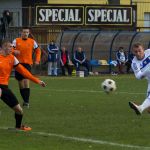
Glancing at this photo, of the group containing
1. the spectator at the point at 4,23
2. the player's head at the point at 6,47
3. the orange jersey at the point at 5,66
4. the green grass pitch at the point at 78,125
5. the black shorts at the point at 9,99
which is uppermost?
the spectator at the point at 4,23

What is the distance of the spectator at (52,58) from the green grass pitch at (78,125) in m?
18.1

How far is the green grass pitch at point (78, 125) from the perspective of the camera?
12031mm

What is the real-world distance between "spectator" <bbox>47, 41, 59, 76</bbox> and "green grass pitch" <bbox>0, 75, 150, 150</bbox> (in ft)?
59.4

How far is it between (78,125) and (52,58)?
2651 centimetres

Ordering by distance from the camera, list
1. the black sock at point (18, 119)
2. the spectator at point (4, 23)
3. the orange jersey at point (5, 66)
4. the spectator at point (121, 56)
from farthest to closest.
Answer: the spectator at point (4, 23) < the spectator at point (121, 56) < the orange jersey at point (5, 66) < the black sock at point (18, 119)

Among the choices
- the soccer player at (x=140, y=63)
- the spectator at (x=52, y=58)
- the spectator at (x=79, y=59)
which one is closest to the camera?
the soccer player at (x=140, y=63)

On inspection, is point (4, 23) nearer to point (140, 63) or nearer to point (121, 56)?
point (121, 56)

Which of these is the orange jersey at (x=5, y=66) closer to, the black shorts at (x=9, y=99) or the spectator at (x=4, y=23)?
the black shorts at (x=9, y=99)

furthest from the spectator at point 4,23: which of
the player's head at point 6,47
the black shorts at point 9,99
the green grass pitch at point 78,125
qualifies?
the black shorts at point 9,99

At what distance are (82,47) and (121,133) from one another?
1229 inches

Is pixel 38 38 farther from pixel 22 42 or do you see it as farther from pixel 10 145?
pixel 10 145

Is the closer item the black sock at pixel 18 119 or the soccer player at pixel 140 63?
the black sock at pixel 18 119

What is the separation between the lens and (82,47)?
44531mm

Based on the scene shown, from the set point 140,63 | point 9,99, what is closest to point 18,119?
point 9,99
